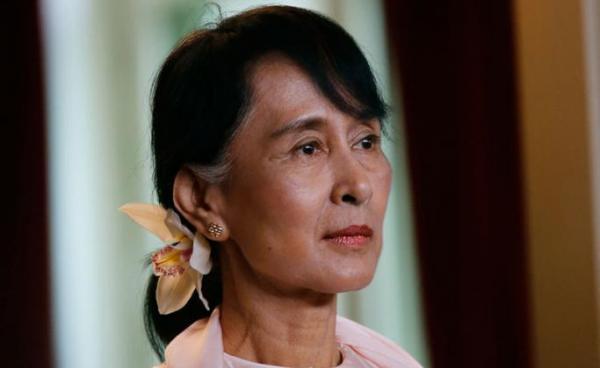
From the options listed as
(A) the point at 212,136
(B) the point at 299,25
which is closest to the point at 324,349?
(A) the point at 212,136

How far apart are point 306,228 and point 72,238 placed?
1441mm

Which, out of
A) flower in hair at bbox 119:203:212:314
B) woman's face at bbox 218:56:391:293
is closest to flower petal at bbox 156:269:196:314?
flower in hair at bbox 119:203:212:314

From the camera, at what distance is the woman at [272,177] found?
1421mm

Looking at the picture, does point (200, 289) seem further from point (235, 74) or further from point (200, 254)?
point (235, 74)

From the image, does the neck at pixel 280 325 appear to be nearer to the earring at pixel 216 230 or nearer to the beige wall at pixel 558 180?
the earring at pixel 216 230

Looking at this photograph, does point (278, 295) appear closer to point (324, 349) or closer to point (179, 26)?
point (324, 349)

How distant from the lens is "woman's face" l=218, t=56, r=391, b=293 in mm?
1415

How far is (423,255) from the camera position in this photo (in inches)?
124

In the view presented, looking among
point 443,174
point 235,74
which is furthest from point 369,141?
point 443,174

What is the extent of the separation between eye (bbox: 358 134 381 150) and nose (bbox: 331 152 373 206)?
0.05 meters

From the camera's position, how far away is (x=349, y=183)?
4.67 feet

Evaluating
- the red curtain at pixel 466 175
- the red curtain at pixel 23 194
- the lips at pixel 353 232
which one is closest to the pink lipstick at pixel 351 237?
the lips at pixel 353 232

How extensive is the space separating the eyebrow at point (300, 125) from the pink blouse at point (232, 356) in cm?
29

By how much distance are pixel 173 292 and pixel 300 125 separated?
12.4 inches
